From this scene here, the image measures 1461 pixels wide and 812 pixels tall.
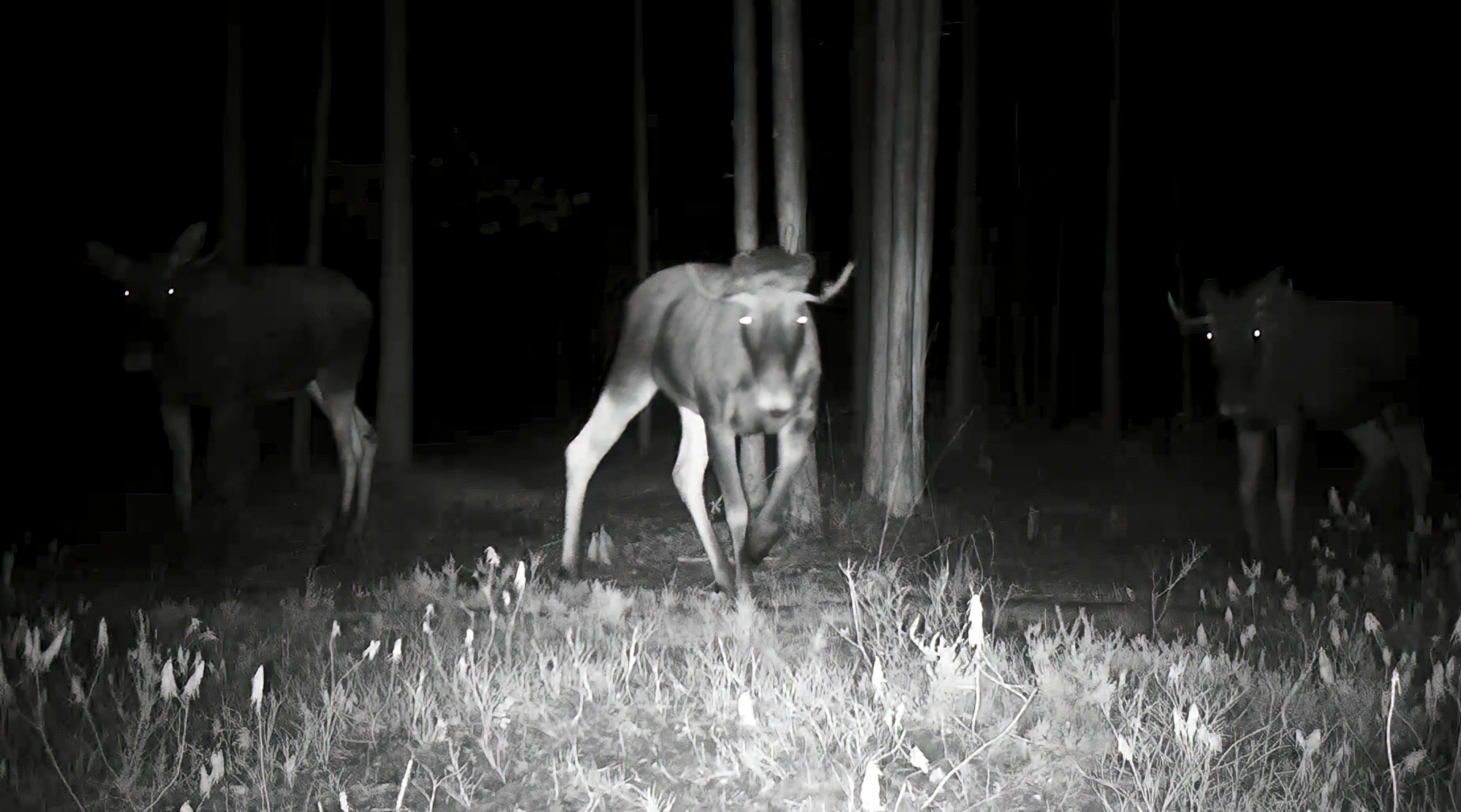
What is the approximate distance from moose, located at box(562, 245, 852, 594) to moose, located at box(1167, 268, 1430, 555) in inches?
138

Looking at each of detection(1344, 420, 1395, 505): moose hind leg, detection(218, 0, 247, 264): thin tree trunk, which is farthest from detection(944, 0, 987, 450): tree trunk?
detection(218, 0, 247, 264): thin tree trunk

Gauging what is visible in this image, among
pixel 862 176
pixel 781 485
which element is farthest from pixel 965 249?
pixel 781 485

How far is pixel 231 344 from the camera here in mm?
11336

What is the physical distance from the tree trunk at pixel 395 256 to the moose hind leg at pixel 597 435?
7.24 m

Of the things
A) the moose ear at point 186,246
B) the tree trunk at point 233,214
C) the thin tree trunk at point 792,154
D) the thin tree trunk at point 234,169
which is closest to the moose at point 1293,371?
the thin tree trunk at point 792,154

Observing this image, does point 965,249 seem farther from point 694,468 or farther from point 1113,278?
point 694,468

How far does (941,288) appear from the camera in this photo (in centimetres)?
→ 4141

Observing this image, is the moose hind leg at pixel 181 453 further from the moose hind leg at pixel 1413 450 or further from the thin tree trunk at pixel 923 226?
the moose hind leg at pixel 1413 450

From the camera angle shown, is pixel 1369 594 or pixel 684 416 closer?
pixel 1369 594

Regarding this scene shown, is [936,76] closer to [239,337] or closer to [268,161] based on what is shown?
[239,337]

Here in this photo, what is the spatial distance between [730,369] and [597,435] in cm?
197

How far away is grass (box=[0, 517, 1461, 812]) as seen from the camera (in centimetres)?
460

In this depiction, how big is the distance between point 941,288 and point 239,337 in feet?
106

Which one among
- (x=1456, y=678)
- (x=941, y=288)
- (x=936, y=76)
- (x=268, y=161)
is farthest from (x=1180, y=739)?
(x=941, y=288)
